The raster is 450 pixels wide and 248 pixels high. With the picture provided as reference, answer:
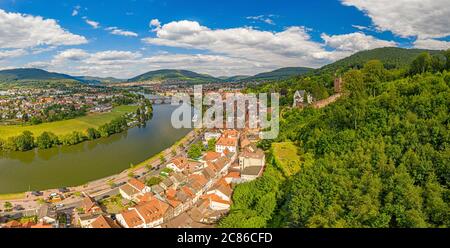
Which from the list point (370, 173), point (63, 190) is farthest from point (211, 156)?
point (370, 173)

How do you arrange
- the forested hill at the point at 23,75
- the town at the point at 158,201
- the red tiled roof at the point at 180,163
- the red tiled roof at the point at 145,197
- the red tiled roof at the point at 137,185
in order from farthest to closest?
the forested hill at the point at 23,75 < the red tiled roof at the point at 180,163 < the red tiled roof at the point at 137,185 < the red tiled roof at the point at 145,197 < the town at the point at 158,201

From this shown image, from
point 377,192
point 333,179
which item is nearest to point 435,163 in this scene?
point 377,192

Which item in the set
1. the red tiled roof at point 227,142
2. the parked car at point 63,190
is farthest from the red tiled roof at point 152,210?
the red tiled roof at point 227,142

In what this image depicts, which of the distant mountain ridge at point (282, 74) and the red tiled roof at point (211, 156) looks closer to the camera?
the red tiled roof at point (211, 156)

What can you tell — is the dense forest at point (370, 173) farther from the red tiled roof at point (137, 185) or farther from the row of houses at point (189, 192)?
the red tiled roof at point (137, 185)

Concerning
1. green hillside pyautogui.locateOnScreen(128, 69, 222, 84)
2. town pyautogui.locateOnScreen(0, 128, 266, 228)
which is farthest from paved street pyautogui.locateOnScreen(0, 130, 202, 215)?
green hillside pyautogui.locateOnScreen(128, 69, 222, 84)

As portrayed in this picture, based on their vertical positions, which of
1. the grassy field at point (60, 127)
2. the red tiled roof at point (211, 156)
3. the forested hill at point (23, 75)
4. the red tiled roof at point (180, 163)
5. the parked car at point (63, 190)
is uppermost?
the forested hill at point (23, 75)

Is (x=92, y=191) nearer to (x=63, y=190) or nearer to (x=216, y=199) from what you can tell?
(x=63, y=190)
